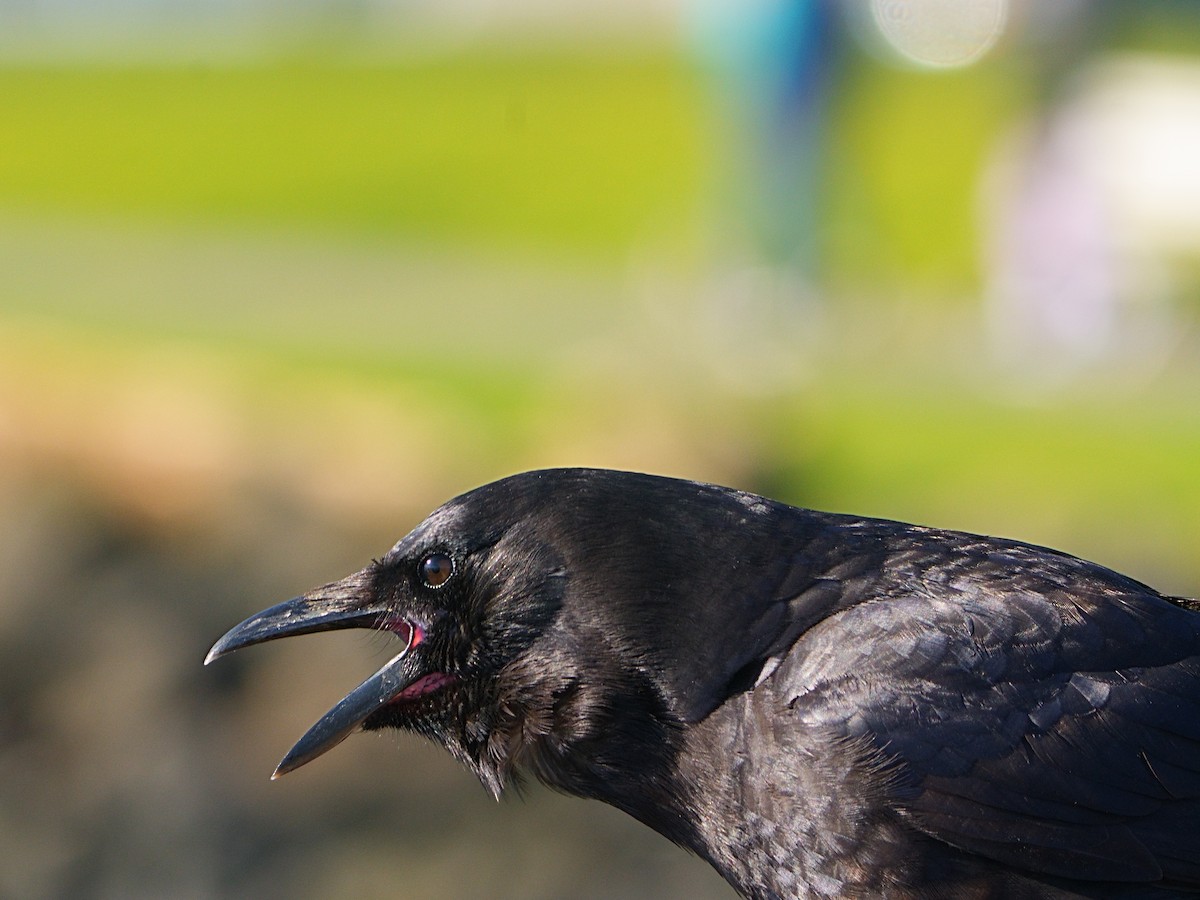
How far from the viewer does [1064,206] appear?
42.7ft

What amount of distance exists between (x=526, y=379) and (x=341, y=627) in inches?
377

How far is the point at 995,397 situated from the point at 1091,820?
381 inches

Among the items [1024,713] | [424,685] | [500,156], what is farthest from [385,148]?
[1024,713]

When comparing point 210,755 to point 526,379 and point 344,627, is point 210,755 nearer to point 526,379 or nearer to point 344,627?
point 344,627

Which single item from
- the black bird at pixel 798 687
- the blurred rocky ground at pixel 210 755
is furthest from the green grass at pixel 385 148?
the black bird at pixel 798 687

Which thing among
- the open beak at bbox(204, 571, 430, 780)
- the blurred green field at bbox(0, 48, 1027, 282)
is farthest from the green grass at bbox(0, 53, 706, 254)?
the open beak at bbox(204, 571, 430, 780)

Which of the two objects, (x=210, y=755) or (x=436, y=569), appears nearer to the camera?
(x=436, y=569)

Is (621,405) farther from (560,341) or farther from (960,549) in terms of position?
(960,549)

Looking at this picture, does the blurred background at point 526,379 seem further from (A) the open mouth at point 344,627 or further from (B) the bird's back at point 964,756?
(B) the bird's back at point 964,756

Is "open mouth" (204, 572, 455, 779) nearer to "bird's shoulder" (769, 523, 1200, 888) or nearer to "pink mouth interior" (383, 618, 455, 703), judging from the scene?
"pink mouth interior" (383, 618, 455, 703)

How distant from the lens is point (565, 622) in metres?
3.58

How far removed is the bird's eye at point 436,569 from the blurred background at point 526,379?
44cm

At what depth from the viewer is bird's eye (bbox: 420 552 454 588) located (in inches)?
145

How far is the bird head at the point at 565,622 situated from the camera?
11.5ft
